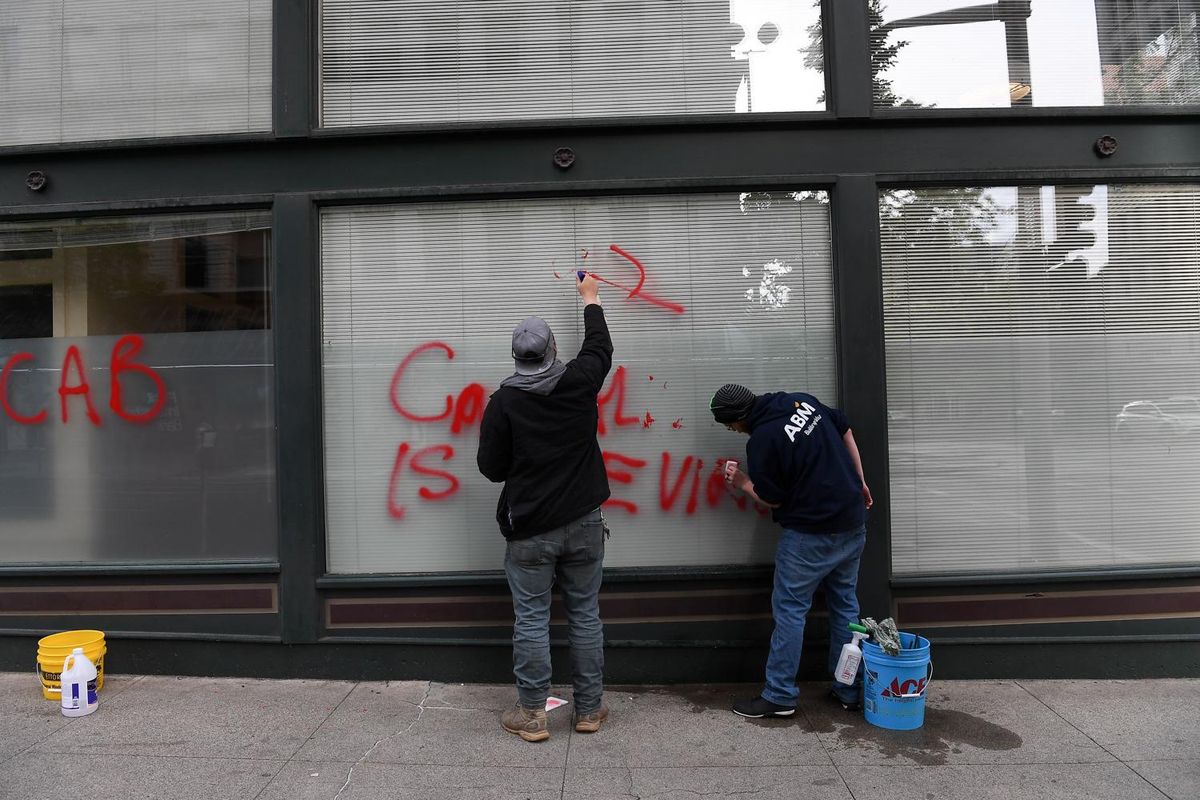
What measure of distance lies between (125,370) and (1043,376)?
5528mm

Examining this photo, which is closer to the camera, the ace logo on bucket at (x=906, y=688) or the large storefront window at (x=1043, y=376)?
the ace logo on bucket at (x=906, y=688)

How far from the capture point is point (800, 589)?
12.9 feet

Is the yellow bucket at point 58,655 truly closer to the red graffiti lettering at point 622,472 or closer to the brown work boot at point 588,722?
the brown work boot at point 588,722

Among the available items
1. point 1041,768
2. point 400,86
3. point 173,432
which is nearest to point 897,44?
point 400,86

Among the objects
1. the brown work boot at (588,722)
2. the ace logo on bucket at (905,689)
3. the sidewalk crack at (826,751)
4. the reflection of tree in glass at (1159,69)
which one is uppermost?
the reflection of tree in glass at (1159,69)

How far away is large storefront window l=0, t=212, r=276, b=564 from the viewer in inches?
181

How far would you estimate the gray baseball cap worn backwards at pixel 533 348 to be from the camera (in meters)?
3.64

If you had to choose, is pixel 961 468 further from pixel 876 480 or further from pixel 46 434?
pixel 46 434

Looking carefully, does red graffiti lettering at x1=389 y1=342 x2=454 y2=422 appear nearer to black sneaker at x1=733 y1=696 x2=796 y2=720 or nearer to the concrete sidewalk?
the concrete sidewalk

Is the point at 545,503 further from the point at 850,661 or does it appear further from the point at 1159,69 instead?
the point at 1159,69

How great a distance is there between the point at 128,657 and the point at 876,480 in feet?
15.0

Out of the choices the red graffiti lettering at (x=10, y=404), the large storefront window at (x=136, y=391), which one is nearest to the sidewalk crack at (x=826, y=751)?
the large storefront window at (x=136, y=391)

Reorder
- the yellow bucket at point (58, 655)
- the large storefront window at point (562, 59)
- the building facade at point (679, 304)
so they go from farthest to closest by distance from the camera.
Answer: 1. the large storefront window at point (562, 59)
2. the building facade at point (679, 304)
3. the yellow bucket at point (58, 655)

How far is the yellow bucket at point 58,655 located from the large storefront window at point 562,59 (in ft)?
10.8
